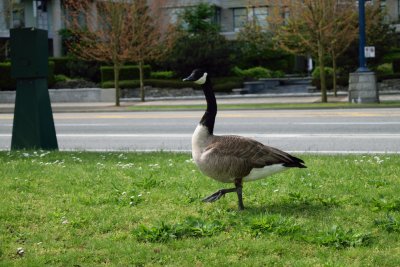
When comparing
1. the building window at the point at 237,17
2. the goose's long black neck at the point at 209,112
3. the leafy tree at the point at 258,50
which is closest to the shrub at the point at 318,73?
the leafy tree at the point at 258,50

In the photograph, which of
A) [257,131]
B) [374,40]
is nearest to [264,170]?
[257,131]

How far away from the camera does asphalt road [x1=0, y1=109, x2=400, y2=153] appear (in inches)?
561

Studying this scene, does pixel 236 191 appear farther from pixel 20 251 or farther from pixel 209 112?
pixel 20 251

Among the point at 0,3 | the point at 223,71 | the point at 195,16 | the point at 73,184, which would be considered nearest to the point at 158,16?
the point at 223,71

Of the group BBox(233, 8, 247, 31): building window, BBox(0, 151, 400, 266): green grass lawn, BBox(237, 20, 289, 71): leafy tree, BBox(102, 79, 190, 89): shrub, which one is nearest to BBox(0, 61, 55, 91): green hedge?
BBox(102, 79, 190, 89): shrub

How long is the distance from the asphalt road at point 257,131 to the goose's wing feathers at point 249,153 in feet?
20.5

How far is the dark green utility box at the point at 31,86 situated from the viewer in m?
12.3

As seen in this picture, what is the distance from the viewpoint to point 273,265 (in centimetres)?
519

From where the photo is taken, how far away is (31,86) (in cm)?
1236

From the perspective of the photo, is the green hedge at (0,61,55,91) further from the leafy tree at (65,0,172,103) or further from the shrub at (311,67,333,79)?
the shrub at (311,67,333,79)

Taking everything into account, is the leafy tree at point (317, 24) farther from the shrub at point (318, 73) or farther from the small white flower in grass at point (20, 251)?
the small white flower in grass at point (20, 251)

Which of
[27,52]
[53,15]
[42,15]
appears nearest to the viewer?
[27,52]

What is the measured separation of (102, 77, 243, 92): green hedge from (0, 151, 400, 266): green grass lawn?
1179 inches

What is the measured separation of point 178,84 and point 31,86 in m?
28.0
